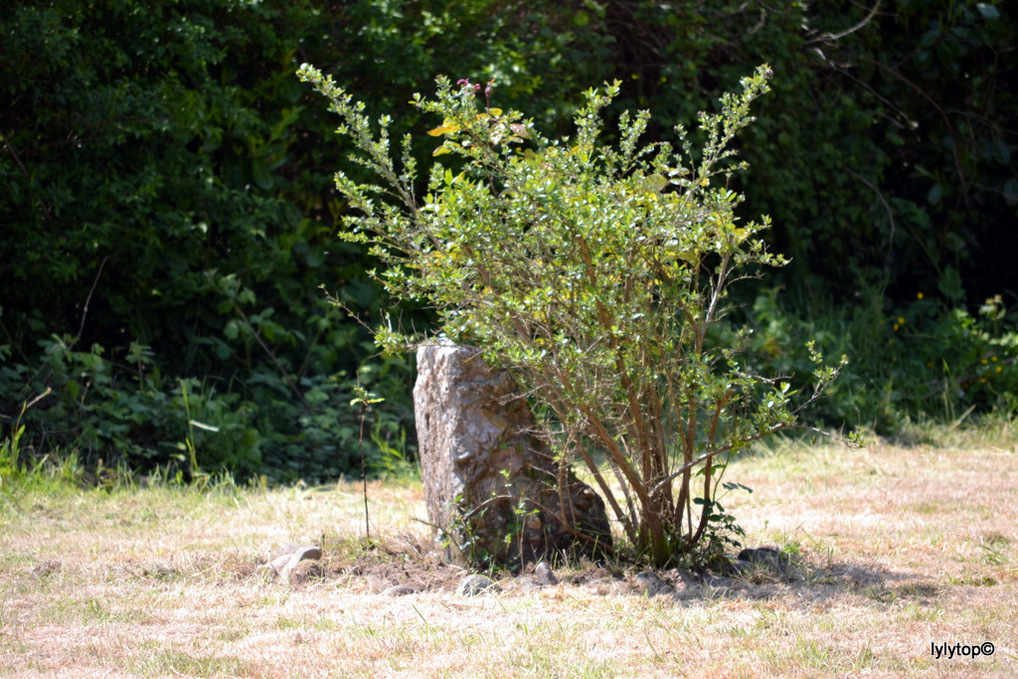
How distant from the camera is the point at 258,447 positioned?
6355 millimetres

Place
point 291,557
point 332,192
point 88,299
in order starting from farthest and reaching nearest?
point 332,192
point 88,299
point 291,557

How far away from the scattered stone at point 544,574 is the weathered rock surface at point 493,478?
0.45ft

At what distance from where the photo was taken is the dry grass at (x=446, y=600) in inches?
115

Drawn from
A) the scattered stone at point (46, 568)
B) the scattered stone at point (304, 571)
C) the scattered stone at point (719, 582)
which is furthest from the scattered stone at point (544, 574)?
the scattered stone at point (46, 568)

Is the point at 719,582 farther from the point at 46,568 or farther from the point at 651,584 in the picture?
the point at 46,568

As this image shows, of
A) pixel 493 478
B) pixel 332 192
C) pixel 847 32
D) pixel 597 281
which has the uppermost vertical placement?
pixel 847 32

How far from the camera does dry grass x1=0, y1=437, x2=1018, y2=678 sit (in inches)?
115

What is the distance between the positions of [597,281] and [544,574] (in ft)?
3.74

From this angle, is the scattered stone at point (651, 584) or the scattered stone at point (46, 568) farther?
the scattered stone at point (46, 568)

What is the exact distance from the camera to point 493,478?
4090 millimetres

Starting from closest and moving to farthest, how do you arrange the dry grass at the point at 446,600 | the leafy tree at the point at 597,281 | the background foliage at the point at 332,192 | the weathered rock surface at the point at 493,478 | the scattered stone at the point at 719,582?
1. the dry grass at the point at 446,600
2. the leafy tree at the point at 597,281
3. the scattered stone at the point at 719,582
4. the weathered rock surface at the point at 493,478
5. the background foliage at the point at 332,192

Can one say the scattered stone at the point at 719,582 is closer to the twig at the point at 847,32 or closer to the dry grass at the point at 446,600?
the dry grass at the point at 446,600

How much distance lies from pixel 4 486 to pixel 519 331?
319 centimetres

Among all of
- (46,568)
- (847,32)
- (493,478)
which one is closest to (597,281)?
(493,478)
